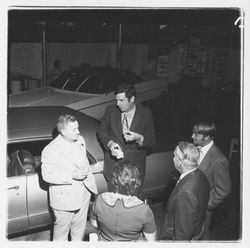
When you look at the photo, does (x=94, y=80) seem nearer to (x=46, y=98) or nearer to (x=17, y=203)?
(x=46, y=98)

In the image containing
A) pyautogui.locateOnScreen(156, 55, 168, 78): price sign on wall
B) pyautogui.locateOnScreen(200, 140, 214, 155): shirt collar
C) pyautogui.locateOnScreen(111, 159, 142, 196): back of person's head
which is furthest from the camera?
pyautogui.locateOnScreen(156, 55, 168, 78): price sign on wall

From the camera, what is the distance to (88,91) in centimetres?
661

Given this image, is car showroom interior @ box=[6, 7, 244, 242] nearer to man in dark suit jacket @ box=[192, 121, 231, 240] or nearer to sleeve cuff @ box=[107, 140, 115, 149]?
man in dark suit jacket @ box=[192, 121, 231, 240]

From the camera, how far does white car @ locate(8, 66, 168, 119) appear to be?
6062 millimetres

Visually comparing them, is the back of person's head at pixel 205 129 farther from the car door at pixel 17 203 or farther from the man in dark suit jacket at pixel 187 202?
the car door at pixel 17 203

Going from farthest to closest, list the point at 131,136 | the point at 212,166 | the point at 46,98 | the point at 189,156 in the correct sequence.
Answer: the point at 46,98 → the point at 131,136 → the point at 212,166 → the point at 189,156

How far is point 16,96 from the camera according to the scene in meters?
6.40

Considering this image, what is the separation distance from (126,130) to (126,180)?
45.3 inches

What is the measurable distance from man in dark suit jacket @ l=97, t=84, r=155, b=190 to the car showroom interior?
0.19 m

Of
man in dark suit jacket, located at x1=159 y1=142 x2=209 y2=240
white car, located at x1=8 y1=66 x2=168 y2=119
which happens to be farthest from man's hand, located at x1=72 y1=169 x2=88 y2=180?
white car, located at x1=8 y1=66 x2=168 y2=119

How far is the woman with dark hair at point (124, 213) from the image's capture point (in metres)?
2.37

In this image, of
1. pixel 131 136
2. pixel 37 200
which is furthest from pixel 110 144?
pixel 37 200
